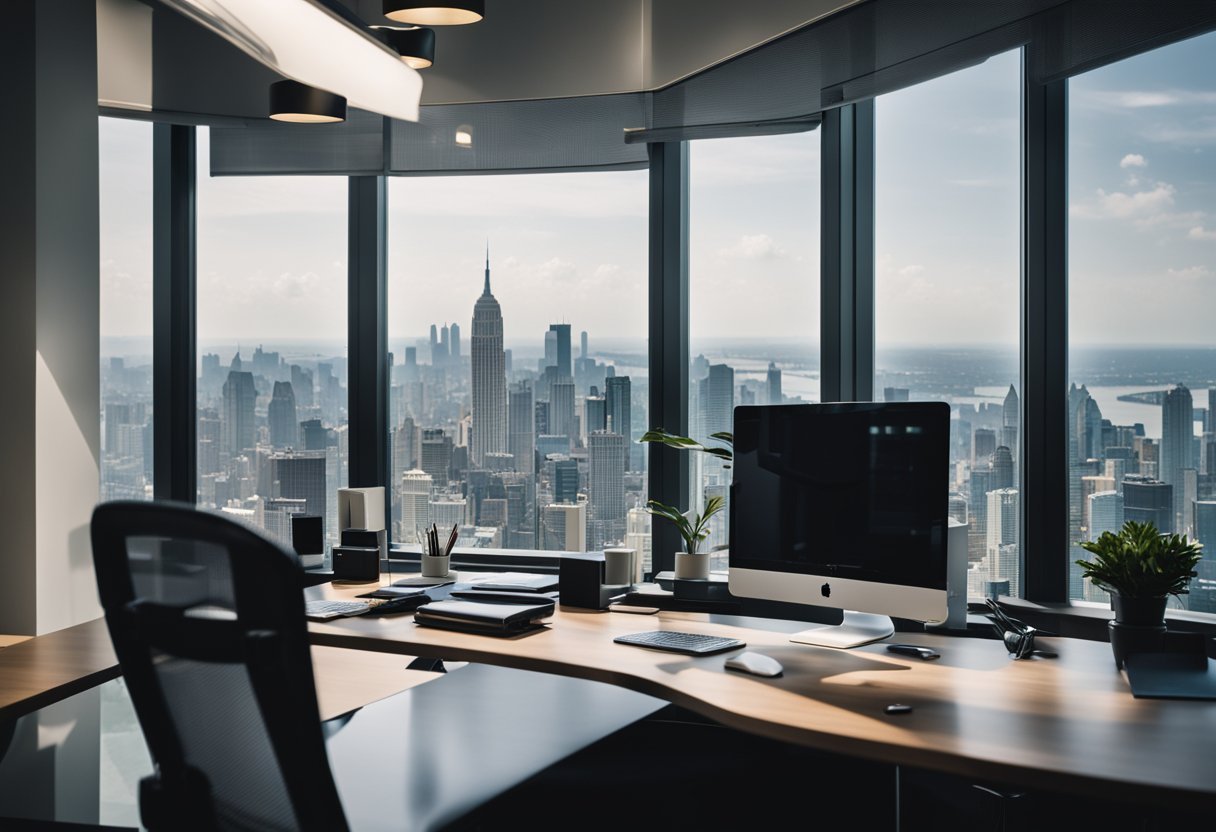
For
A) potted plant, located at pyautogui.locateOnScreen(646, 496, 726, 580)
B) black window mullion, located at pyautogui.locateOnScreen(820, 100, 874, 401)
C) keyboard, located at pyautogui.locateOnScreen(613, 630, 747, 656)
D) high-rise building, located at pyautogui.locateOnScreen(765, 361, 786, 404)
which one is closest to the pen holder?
potted plant, located at pyautogui.locateOnScreen(646, 496, 726, 580)

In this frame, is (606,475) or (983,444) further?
(606,475)

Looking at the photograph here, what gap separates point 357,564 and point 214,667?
1937 mm

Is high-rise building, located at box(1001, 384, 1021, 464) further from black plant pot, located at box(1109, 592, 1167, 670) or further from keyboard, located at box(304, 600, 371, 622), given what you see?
keyboard, located at box(304, 600, 371, 622)

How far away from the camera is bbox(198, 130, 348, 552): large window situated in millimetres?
3953

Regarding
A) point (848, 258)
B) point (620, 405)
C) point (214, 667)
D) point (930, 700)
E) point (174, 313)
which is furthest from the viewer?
point (174, 313)

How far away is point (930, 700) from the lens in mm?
2000

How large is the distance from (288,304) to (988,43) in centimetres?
272

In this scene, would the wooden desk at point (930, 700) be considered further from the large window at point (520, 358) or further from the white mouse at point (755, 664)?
the large window at point (520, 358)

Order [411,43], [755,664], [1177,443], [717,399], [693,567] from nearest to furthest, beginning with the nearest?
[755,664]
[411,43]
[1177,443]
[693,567]
[717,399]

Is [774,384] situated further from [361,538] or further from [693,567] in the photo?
[361,538]

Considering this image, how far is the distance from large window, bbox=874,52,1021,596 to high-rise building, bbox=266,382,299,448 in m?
2.28

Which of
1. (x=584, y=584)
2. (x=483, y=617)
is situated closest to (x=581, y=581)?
(x=584, y=584)

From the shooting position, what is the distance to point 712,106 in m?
3.27

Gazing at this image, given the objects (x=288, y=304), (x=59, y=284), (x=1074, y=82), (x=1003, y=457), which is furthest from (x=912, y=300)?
(x=59, y=284)
